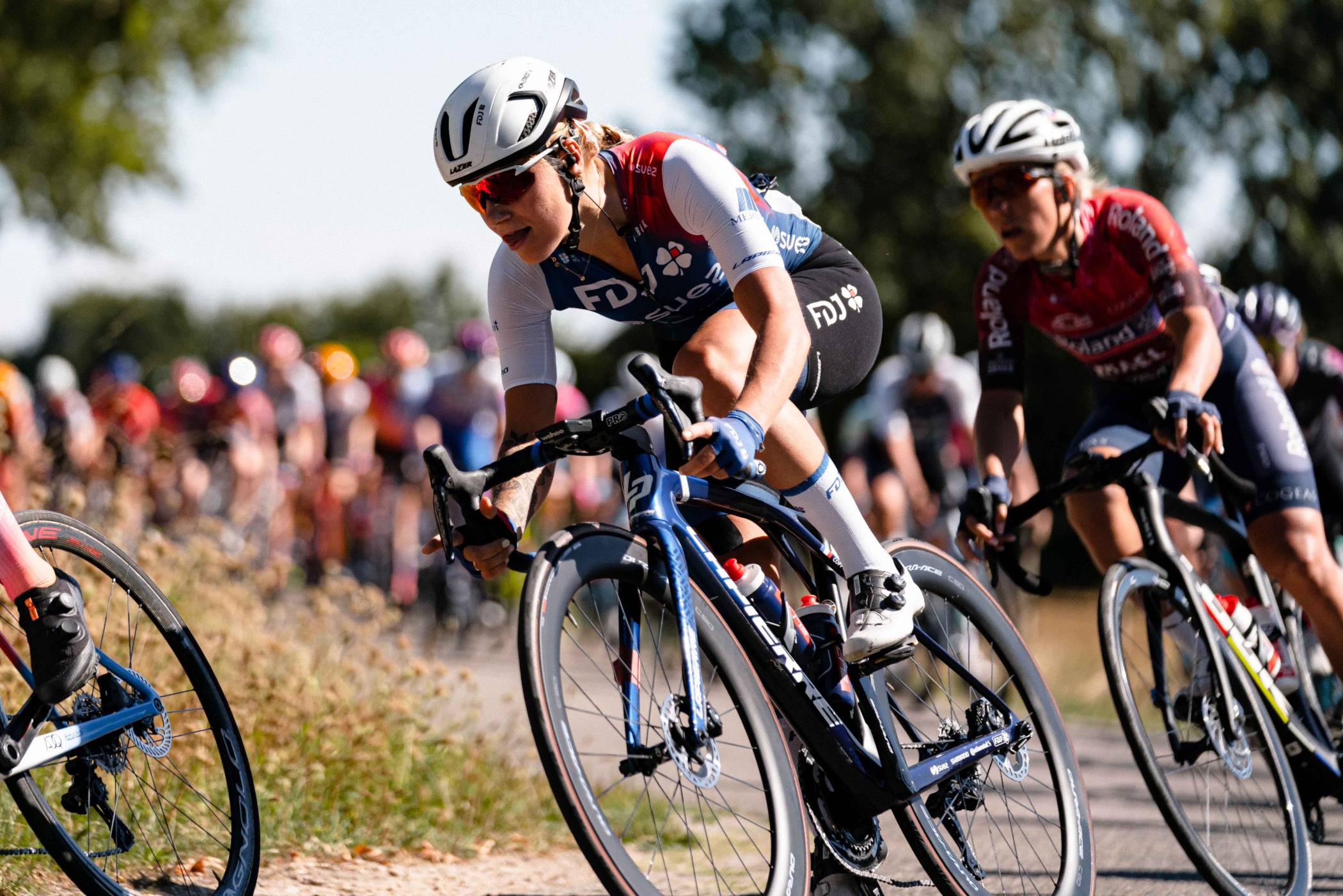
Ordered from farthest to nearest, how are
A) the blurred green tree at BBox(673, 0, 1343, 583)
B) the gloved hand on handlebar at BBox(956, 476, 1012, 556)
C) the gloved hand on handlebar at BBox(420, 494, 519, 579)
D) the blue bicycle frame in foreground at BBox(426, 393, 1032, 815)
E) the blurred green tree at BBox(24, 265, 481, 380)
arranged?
the blurred green tree at BBox(24, 265, 481, 380)
the blurred green tree at BBox(673, 0, 1343, 583)
the gloved hand on handlebar at BBox(956, 476, 1012, 556)
the gloved hand on handlebar at BBox(420, 494, 519, 579)
the blue bicycle frame in foreground at BBox(426, 393, 1032, 815)

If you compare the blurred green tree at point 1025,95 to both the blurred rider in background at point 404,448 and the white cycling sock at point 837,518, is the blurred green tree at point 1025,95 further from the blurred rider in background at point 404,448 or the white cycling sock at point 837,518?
the white cycling sock at point 837,518

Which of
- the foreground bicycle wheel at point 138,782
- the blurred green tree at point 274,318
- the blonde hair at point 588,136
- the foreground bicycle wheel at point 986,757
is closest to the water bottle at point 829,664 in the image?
the foreground bicycle wheel at point 986,757

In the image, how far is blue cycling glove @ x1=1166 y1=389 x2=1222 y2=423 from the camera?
4.21 metres

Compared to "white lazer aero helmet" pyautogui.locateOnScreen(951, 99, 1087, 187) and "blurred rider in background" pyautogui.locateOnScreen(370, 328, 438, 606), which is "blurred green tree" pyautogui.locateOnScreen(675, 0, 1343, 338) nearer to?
"blurred rider in background" pyautogui.locateOnScreen(370, 328, 438, 606)

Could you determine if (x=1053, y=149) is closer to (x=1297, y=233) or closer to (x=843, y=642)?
(x=843, y=642)

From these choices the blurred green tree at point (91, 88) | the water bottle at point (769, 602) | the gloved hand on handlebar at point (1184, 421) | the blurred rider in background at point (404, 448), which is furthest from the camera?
the blurred green tree at point (91, 88)

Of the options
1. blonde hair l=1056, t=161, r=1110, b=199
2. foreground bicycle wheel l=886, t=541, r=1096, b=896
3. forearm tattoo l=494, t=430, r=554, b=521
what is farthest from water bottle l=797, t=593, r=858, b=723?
blonde hair l=1056, t=161, r=1110, b=199

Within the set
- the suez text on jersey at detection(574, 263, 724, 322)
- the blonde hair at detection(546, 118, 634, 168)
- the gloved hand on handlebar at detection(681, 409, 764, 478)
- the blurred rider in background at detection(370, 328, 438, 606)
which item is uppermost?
the blurred rider in background at detection(370, 328, 438, 606)

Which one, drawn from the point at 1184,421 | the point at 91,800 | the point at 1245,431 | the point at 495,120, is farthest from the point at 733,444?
the point at 1245,431

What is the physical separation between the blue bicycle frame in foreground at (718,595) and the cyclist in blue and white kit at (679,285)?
0.33 ft

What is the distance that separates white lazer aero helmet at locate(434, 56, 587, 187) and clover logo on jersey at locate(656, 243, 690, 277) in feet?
1.39

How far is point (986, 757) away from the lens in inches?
152

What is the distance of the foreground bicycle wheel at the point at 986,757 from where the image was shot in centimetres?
381

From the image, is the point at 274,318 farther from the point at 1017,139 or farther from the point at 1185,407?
the point at 1185,407
